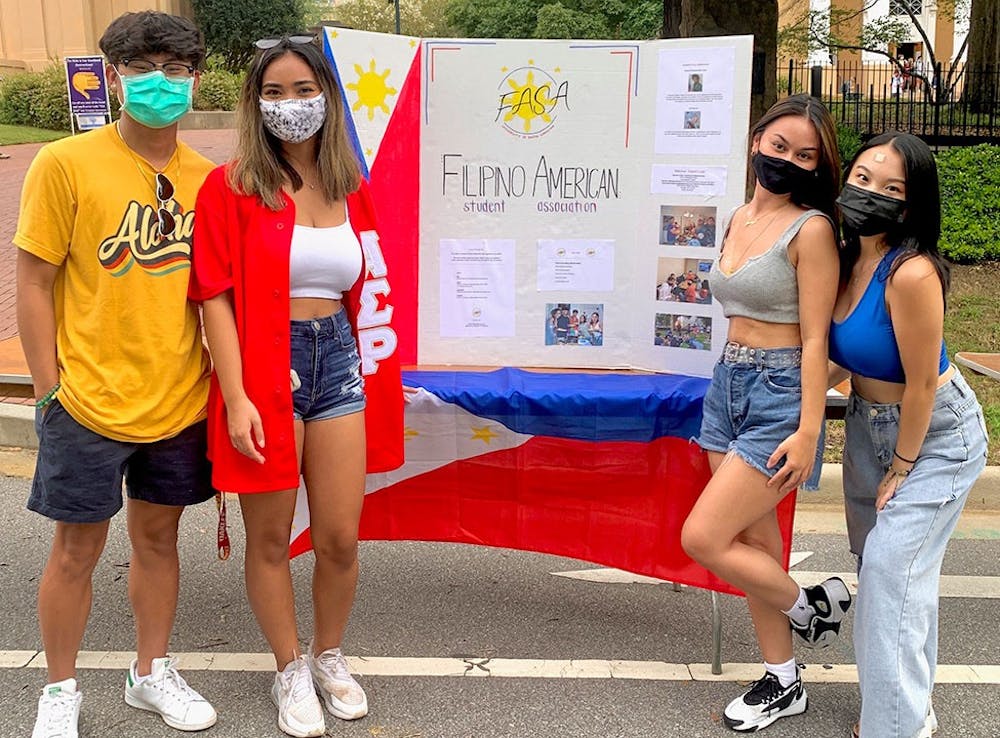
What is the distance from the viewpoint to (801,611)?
3.02m

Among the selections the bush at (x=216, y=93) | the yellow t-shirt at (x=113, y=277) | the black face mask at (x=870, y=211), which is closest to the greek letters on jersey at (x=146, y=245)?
the yellow t-shirt at (x=113, y=277)

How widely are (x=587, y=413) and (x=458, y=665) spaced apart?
0.98 metres

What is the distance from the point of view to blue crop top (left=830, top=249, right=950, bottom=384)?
2648mm

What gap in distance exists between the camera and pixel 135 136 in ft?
9.11

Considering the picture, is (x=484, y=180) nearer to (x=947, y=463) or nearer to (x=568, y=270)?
(x=568, y=270)

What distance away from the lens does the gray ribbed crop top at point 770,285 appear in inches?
109

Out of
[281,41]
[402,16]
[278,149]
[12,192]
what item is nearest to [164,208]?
[278,149]

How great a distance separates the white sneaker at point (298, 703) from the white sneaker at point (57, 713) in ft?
1.92

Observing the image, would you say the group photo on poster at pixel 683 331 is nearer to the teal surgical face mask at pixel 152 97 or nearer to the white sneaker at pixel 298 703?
the white sneaker at pixel 298 703

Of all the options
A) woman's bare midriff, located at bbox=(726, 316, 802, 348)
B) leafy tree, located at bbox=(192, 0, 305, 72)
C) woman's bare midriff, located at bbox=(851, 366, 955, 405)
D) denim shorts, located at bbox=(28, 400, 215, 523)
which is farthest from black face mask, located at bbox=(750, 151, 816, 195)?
leafy tree, located at bbox=(192, 0, 305, 72)

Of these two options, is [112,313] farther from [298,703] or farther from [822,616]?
[822,616]

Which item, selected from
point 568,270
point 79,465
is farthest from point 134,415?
point 568,270

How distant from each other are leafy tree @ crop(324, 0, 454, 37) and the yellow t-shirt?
44575 millimetres

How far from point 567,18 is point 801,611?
108 feet
